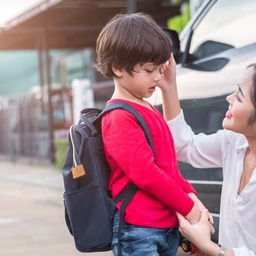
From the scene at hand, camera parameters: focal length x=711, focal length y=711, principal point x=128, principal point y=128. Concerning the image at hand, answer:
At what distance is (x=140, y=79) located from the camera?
2439 mm

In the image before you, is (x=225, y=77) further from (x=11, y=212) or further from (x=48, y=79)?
(x=48, y=79)

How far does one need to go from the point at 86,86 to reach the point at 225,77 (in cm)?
1073

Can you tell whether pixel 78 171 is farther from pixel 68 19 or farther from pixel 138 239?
pixel 68 19

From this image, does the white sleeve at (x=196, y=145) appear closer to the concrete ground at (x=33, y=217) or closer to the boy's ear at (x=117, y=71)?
the boy's ear at (x=117, y=71)

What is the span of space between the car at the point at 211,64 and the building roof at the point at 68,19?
883 centimetres

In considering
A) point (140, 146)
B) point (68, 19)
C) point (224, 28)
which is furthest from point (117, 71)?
point (68, 19)

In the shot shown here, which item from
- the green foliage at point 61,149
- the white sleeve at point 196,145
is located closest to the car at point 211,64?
the white sleeve at point 196,145

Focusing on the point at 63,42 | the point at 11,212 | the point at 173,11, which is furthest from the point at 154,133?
the point at 63,42

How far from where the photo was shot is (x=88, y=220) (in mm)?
2451

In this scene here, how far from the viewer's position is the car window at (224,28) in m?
3.79

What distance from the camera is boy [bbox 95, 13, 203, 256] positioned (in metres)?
2.36

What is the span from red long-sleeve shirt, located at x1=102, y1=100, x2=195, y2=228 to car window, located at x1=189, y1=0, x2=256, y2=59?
1.37 meters

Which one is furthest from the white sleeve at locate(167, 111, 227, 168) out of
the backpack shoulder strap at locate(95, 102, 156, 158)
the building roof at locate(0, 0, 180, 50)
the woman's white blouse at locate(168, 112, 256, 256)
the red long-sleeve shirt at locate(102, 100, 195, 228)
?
the building roof at locate(0, 0, 180, 50)

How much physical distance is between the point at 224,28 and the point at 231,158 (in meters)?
1.37
